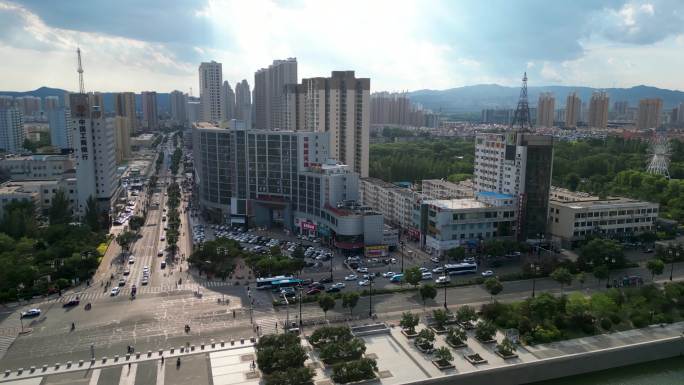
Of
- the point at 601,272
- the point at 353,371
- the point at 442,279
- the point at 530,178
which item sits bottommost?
the point at 442,279

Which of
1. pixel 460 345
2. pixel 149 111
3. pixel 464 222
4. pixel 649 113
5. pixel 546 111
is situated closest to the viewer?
pixel 460 345

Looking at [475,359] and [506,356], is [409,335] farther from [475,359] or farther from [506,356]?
[506,356]

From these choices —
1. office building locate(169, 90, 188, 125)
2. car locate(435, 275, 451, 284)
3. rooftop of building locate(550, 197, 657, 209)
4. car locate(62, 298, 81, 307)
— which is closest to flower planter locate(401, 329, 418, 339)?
car locate(435, 275, 451, 284)

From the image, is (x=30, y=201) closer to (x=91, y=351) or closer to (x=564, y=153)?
(x=91, y=351)

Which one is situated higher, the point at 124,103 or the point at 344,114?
the point at 124,103

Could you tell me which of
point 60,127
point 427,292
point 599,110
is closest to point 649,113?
point 599,110

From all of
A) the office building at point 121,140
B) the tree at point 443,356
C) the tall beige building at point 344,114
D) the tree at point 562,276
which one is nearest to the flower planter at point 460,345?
the tree at point 443,356

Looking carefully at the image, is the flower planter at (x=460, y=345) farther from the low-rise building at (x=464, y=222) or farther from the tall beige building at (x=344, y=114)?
the tall beige building at (x=344, y=114)

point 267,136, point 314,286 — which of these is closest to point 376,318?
point 314,286
